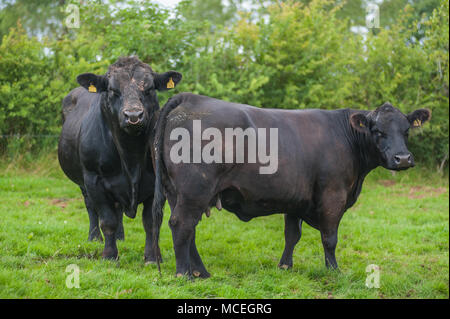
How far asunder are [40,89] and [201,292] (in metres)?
9.08

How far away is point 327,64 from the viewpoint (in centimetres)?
1370

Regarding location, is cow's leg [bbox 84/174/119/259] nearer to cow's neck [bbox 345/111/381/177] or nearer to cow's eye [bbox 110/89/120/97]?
cow's eye [bbox 110/89/120/97]

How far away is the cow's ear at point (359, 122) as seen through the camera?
18.8 ft

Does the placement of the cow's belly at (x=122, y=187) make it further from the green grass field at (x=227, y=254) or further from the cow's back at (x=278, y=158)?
the cow's back at (x=278, y=158)

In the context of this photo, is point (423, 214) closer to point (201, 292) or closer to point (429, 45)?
point (201, 292)

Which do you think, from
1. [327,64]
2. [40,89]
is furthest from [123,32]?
[327,64]

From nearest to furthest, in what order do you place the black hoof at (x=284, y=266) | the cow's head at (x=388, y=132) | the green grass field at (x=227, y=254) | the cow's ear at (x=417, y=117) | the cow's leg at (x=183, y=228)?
the green grass field at (x=227, y=254) < the cow's leg at (x=183, y=228) < the cow's head at (x=388, y=132) < the black hoof at (x=284, y=266) < the cow's ear at (x=417, y=117)

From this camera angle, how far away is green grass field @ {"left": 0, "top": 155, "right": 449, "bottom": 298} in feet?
14.8

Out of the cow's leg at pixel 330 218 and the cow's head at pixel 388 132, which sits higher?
the cow's head at pixel 388 132

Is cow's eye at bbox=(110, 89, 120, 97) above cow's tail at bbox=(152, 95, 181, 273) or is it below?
above

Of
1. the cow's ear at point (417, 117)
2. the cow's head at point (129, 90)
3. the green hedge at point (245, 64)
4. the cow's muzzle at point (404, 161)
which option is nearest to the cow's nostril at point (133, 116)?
the cow's head at point (129, 90)

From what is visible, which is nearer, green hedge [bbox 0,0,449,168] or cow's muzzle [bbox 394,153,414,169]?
cow's muzzle [bbox 394,153,414,169]
